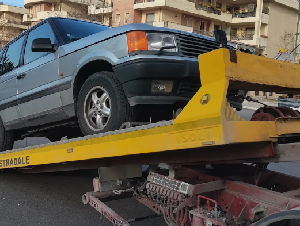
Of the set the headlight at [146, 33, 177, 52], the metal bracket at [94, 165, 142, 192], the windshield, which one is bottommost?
the metal bracket at [94, 165, 142, 192]

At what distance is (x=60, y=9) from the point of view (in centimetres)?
5059

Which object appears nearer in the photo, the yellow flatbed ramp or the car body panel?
the yellow flatbed ramp

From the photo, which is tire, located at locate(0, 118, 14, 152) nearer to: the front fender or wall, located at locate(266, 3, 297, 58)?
the front fender

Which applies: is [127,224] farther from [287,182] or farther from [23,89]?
[23,89]

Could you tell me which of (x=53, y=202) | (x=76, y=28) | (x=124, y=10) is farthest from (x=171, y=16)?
(x=53, y=202)

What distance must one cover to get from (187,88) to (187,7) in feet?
126

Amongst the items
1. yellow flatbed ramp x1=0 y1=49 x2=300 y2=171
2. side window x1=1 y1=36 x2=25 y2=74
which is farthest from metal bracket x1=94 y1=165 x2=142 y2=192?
side window x1=1 y1=36 x2=25 y2=74

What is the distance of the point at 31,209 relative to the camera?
171 inches

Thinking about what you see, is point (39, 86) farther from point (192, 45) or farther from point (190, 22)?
point (190, 22)

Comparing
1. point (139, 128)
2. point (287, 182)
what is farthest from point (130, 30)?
point (287, 182)

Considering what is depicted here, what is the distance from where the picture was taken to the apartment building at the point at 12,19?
185 feet

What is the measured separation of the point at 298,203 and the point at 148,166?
1562 mm

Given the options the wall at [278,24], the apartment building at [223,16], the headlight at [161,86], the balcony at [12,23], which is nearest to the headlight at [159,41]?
the headlight at [161,86]

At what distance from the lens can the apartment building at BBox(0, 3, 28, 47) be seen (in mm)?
56537
